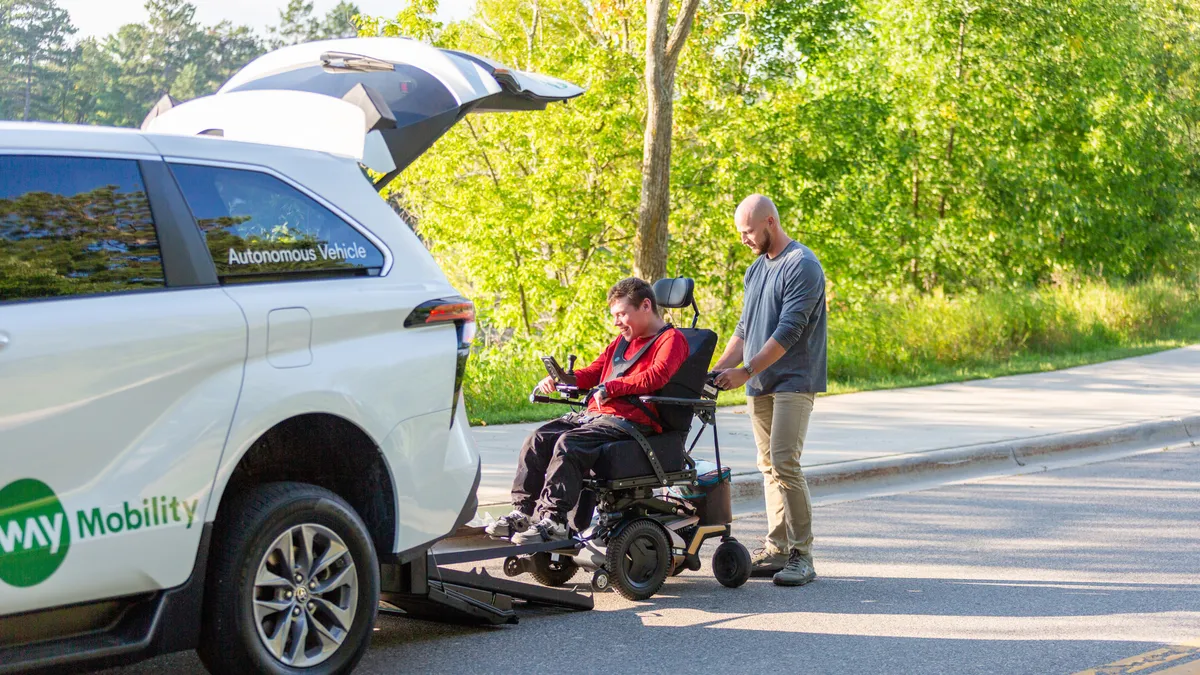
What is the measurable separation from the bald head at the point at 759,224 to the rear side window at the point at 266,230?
8.48ft

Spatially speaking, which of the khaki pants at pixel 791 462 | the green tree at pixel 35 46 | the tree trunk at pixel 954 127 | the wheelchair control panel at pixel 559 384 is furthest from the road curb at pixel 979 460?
the green tree at pixel 35 46

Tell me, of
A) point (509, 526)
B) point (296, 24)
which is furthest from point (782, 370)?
point (296, 24)

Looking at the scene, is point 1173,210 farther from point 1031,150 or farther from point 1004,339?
point 1004,339

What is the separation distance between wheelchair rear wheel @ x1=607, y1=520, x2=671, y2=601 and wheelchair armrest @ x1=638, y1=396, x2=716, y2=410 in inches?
24.3

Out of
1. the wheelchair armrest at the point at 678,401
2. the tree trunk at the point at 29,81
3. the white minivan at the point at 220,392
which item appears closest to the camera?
the white minivan at the point at 220,392

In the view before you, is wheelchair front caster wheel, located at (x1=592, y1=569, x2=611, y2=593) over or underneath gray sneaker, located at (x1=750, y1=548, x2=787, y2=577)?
over

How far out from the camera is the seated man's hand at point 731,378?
22.4ft

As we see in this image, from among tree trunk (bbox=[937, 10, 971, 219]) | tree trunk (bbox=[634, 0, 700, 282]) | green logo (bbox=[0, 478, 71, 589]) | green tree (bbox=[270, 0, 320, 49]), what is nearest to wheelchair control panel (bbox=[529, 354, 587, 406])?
green logo (bbox=[0, 478, 71, 589])

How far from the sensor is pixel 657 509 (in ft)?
22.5

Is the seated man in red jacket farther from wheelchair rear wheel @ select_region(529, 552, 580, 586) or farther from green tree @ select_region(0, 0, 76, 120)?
green tree @ select_region(0, 0, 76, 120)

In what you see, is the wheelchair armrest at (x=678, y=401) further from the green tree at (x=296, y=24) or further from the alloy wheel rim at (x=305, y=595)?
the green tree at (x=296, y=24)

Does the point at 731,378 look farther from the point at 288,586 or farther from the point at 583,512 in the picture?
the point at 288,586

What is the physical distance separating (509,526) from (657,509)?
0.88 metres

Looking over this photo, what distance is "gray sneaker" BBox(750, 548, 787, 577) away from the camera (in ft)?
23.6
